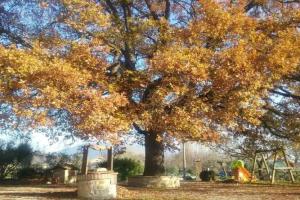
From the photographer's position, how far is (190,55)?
16.6 metres

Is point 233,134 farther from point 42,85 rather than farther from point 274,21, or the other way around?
point 42,85

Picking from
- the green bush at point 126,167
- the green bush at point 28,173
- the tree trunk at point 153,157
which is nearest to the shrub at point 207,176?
the green bush at point 126,167

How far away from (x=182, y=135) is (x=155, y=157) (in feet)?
15.4

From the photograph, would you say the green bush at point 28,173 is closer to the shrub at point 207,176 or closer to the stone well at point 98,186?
the shrub at point 207,176

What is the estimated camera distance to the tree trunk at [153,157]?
22.6 metres

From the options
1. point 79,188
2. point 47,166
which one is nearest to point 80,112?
point 79,188

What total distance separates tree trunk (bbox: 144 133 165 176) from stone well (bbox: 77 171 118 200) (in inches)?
288

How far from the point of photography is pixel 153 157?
22.9 meters

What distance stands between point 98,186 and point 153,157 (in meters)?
7.88

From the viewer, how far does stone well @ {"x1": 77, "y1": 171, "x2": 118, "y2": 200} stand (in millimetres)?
15180

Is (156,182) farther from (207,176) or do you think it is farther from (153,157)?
(207,176)

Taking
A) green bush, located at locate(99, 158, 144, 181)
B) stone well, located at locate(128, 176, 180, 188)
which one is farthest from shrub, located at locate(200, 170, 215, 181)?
stone well, located at locate(128, 176, 180, 188)

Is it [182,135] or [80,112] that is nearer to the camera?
[80,112]

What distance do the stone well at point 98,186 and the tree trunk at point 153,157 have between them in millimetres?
7320
